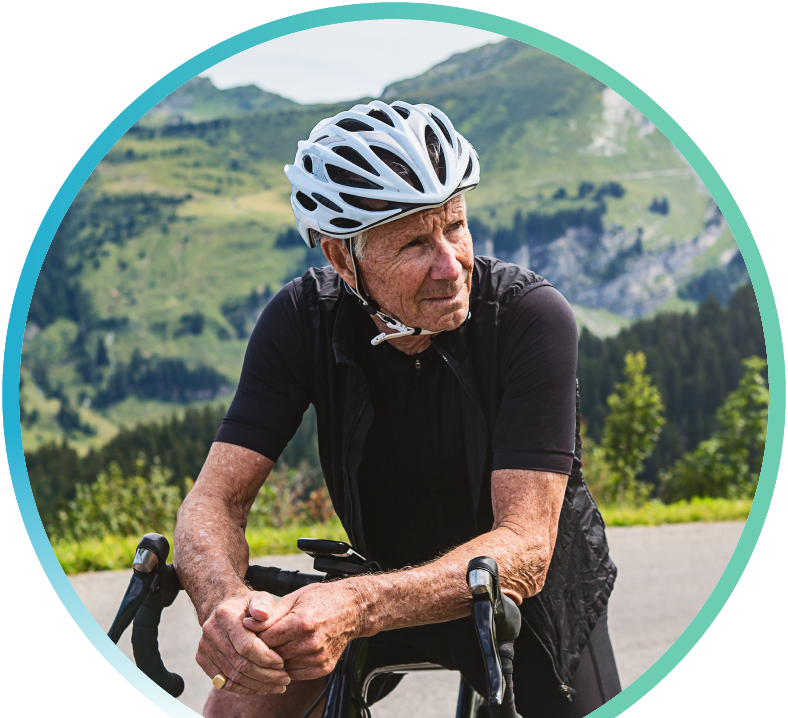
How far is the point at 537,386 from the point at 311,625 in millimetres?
671

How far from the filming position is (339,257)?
76.9 inches

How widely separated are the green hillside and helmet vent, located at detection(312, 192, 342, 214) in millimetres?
30387

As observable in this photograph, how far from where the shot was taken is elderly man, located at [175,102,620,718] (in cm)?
173

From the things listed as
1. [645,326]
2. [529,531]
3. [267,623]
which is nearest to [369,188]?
[529,531]

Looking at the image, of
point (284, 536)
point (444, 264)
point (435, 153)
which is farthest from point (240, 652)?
point (284, 536)

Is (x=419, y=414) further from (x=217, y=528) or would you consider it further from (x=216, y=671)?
(x=216, y=671)

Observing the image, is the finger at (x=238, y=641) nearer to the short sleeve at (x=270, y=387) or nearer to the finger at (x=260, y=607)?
the finger at (x=260, y=607)

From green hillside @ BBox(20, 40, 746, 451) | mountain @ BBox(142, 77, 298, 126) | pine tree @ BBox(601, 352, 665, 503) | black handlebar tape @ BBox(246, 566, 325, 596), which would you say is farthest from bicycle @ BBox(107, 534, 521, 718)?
mountain @ BBox(142, 77, 298, 126)

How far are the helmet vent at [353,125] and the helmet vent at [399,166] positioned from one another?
95 millimetres

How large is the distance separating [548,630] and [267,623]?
0.70m

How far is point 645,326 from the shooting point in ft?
73.8

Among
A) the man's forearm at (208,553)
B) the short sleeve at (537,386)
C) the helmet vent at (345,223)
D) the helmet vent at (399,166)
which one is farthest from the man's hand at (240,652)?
the helmet vent at (399,166)

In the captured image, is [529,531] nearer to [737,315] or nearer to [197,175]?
[737,315]

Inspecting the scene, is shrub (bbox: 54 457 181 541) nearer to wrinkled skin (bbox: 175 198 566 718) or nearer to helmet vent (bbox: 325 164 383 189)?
wrinkled skin (bbox: 175 198 566 718)
